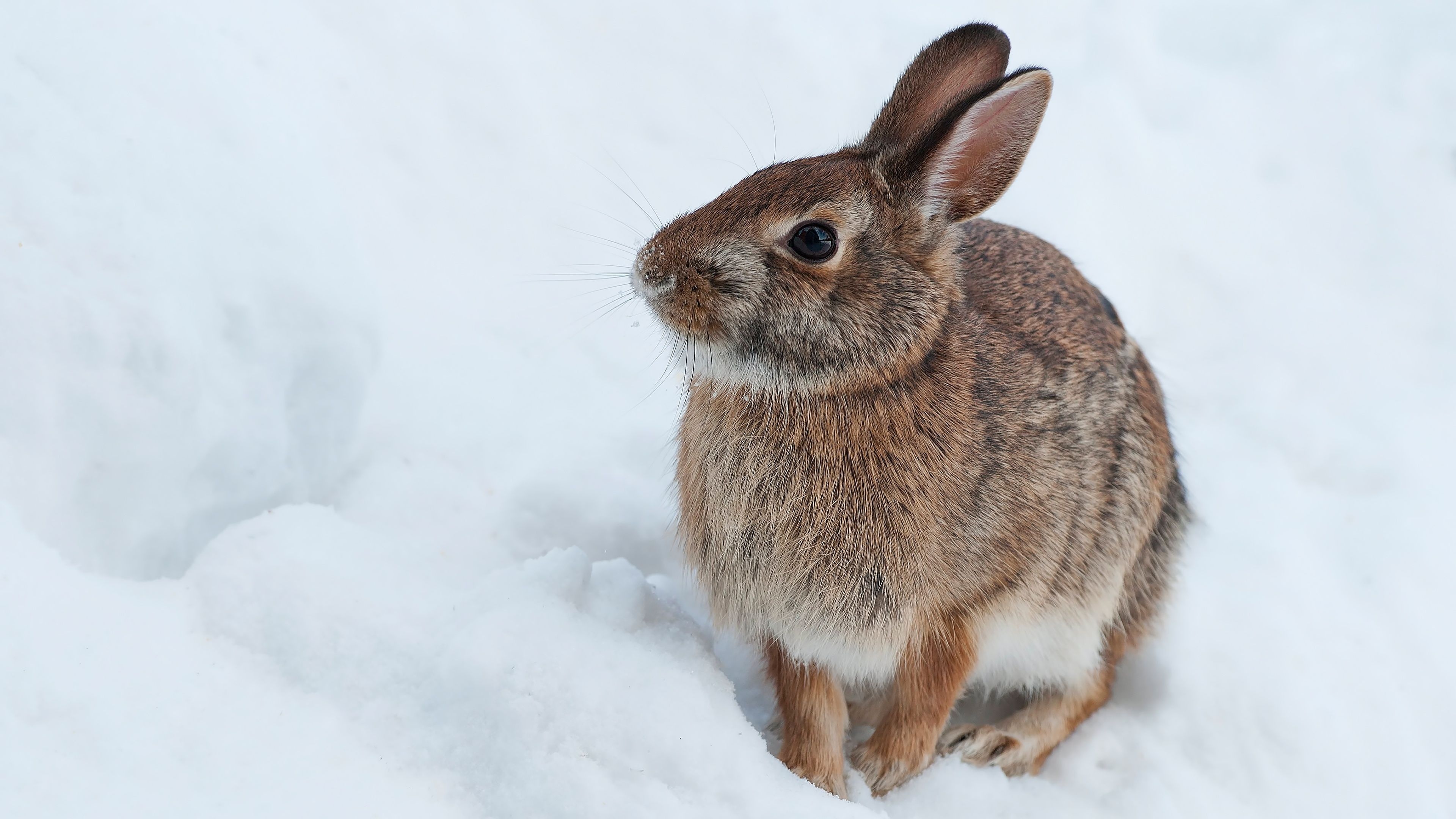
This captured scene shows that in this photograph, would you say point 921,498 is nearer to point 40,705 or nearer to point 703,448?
point 703,448

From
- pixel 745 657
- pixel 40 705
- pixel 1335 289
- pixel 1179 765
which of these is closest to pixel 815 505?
pixel 745 657

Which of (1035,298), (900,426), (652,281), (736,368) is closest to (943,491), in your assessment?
(900,426)

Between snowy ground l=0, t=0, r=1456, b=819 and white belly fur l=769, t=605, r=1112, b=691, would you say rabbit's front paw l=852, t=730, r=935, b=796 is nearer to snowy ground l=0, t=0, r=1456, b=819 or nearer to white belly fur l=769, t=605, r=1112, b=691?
snowy ground l=0, t=0, r=1456, b=819

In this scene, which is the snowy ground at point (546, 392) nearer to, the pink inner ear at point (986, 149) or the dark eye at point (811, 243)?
the dark eye at point (811, 243)

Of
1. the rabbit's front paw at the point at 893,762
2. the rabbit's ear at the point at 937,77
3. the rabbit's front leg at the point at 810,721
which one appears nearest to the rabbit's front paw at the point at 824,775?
the rabbit's front leg at the point at 810,721

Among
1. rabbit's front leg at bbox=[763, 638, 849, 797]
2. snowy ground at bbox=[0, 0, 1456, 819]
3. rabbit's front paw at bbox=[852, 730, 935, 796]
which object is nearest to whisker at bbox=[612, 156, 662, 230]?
snowy ground at bbox=[0, 0, 1456, 819]

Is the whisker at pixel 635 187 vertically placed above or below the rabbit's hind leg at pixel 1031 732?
above
